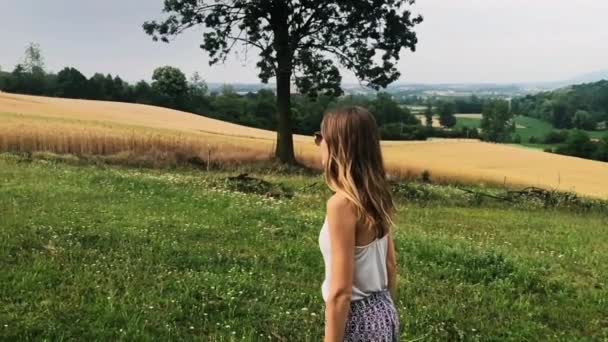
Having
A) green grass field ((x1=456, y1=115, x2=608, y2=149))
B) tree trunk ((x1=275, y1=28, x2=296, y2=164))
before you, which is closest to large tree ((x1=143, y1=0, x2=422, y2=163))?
tree trunk ((x1=275, y1=28, x2=296, y2=164))

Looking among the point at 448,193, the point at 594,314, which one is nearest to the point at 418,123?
the point at 448,193

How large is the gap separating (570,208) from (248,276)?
16.4 m

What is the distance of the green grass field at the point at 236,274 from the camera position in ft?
20.9

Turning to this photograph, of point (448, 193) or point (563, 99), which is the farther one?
point (563, 99)

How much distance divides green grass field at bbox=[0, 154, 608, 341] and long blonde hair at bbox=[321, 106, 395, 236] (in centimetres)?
290

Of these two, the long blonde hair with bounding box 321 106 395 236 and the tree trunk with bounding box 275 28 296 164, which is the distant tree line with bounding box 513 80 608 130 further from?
the long blonde hair with bounding box 321 106 395 236

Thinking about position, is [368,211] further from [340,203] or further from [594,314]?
[594,314]

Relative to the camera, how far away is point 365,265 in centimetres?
366

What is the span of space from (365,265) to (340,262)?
271 mm

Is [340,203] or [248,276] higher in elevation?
[340,203]

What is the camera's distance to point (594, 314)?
7.85 meters

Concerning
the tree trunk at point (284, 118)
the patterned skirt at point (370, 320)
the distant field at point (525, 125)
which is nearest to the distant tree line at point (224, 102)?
the distant field at point (525, 125)

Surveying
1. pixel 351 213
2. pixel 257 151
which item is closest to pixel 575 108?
pixel 257 151

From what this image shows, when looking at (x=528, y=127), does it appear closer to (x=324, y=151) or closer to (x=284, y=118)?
(x=284, y=118)
